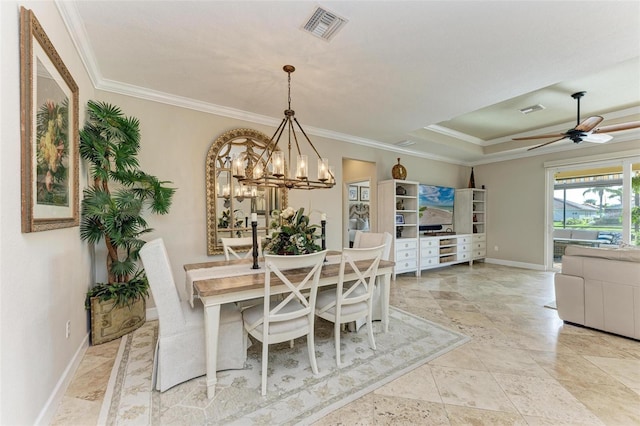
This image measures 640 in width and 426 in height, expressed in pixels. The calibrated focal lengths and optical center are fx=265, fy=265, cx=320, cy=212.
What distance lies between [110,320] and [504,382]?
3405mm

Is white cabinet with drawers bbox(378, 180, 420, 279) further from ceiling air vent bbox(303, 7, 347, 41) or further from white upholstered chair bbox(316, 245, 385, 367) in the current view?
ceiling air vent bbox(303, 7, 347, 41)

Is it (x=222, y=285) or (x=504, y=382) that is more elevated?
(x=222, y=285)

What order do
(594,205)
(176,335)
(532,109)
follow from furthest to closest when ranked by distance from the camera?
(594,205) → (532,109) → (176,335)

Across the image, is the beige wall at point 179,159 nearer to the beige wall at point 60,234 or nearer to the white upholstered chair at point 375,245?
the beige wall at point 60,234

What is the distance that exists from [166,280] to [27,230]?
74 cm

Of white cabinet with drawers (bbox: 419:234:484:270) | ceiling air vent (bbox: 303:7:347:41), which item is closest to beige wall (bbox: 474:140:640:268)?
white cabinet with drawers (bbox: 419:234:484:270)

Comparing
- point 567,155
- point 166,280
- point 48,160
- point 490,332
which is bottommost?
point 490,332

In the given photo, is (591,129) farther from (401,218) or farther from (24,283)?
(24,283)

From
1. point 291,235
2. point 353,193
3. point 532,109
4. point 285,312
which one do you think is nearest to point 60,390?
point 285,312

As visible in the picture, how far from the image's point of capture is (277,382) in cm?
195

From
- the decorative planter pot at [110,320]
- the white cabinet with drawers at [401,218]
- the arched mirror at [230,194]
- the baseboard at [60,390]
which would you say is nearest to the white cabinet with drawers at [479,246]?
the white cabinet with drawers at [401,218]

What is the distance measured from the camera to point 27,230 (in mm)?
1322

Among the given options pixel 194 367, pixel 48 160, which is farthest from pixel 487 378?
pixel 48 160

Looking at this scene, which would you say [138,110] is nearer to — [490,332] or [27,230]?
[27,230]
